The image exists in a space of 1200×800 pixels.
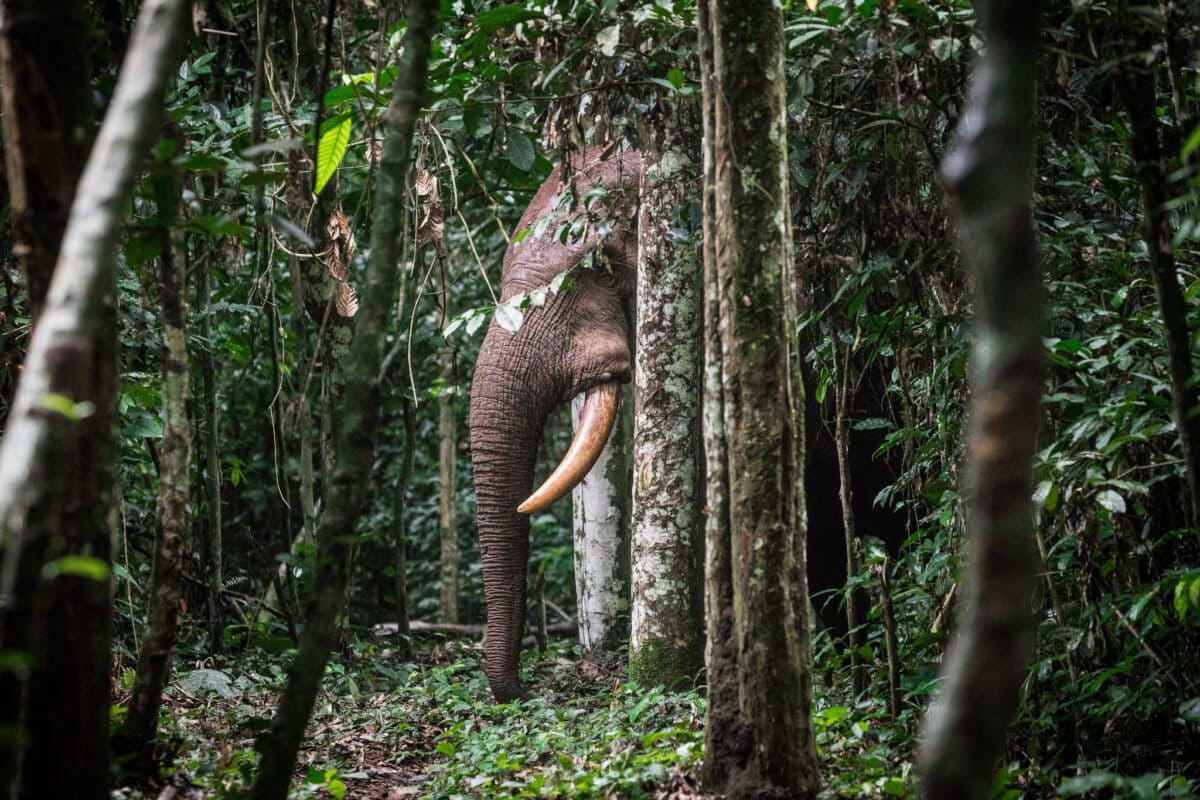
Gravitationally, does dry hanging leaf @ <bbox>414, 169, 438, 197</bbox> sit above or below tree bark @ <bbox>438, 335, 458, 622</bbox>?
above

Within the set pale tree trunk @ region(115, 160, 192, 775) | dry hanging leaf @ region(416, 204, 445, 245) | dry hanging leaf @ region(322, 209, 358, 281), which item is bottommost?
pale tree trunk @ region(115, 160, 192, 775)

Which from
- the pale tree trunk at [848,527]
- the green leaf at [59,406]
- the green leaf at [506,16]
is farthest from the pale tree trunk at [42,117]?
the pale tree trunk at [848,527]

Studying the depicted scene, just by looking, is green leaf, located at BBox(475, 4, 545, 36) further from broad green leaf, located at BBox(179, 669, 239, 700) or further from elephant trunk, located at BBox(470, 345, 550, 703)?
broad green leaf, located at BBox(179, 669, 239, 700)

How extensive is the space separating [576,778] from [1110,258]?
2620 millimetres

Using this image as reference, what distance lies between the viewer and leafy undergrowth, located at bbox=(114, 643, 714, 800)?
3311mm

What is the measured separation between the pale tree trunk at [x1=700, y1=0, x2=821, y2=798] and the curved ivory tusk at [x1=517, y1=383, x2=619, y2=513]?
2535mm

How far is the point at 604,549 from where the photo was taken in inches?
273

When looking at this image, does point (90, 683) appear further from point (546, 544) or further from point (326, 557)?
point (546, 544)

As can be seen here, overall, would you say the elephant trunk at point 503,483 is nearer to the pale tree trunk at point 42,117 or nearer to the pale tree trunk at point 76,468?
the pale tree trunk at point 76,468

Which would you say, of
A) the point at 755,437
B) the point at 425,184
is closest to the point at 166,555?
the point at 755,437

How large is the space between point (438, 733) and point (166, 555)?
8.19 feet

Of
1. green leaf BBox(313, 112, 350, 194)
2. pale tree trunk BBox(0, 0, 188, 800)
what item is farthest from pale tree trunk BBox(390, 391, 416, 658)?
pale tree trunk BBox(0, 0, 188, 800)

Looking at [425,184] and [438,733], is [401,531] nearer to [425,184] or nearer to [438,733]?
[438,733]

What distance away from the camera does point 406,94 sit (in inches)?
110
